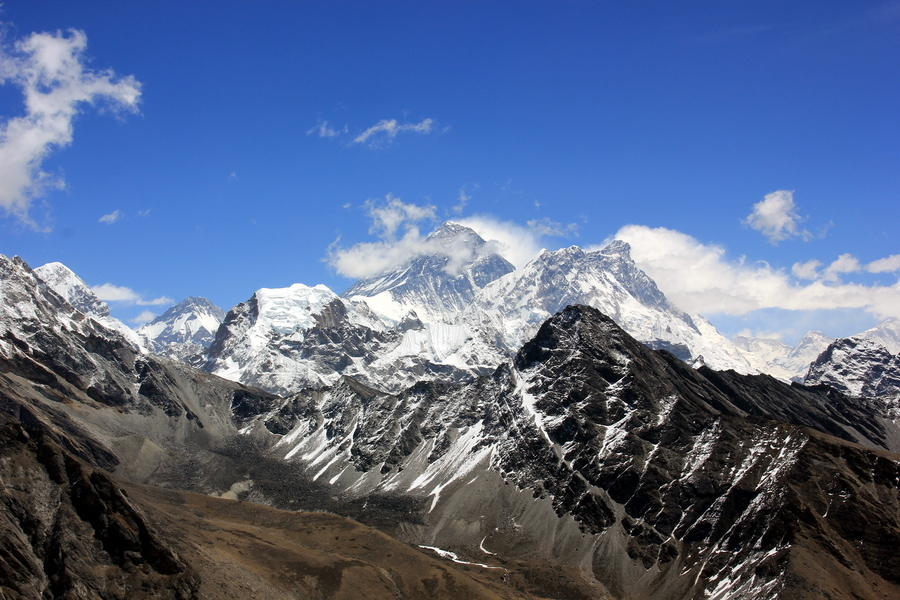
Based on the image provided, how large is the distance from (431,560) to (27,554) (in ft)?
346

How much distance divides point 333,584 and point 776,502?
11422cm

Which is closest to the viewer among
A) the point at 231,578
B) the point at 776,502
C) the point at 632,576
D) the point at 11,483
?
the point at 11,483

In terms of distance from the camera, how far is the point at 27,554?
350 ft

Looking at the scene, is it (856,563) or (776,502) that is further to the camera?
(776,502)

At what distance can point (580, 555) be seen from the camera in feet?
653

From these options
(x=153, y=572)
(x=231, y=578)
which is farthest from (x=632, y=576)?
(x=153, y=572)

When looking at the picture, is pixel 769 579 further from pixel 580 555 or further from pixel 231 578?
pixel 231 578

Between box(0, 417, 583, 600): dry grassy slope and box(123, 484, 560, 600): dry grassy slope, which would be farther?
box(123, 484, 560, 600): dry grassy slope

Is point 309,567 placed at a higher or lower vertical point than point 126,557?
lower

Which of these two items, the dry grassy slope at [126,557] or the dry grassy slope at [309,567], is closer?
the dry grassy slope at [126,557]

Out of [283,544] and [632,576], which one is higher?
[283,544]

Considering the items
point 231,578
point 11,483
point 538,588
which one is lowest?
point 538,588

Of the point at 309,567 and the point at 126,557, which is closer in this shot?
the point at 126,557

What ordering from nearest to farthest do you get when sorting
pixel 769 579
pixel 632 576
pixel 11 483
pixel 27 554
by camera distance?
1. pixel 27 554
2. pixel 11 483
3. pixel 769 579
4. pixel 632 576
